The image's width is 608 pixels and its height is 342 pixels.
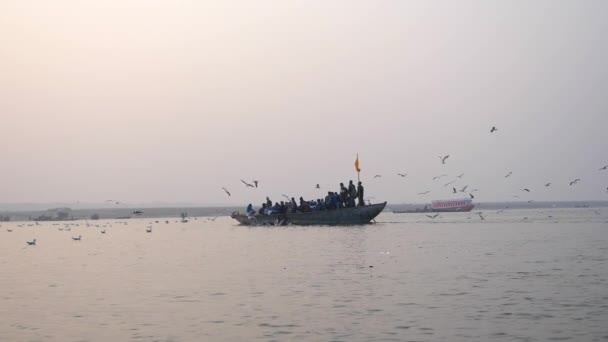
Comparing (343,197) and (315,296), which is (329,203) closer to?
(343,197)

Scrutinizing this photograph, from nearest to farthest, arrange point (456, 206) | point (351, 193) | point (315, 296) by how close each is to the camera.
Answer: point (315, 296) → point (351, 193) → point (456, 206)

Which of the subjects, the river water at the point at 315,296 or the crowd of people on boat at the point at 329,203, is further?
the crowd of people on boat at the point at 329,203

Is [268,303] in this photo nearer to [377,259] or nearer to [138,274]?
[138,274]

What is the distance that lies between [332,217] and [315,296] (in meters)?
48.9

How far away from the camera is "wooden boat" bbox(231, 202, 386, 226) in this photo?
232ft

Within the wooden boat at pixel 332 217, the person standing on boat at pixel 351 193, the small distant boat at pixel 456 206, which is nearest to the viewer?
the person standing on boat at pixel 351 193

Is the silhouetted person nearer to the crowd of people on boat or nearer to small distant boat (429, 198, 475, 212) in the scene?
the crowd of people on boat

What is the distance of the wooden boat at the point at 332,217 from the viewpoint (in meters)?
70.7

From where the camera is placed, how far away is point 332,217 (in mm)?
71688

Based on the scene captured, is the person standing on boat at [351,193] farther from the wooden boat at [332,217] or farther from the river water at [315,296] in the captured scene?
the river water at [315,296]

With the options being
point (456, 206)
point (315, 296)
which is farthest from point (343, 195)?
point (456, 206)

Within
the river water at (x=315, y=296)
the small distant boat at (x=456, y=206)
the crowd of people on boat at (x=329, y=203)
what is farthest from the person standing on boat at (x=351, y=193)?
the small distant boat at (x=456, y=206)

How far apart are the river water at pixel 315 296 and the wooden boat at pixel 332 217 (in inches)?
1165

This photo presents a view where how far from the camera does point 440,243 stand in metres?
48.3
